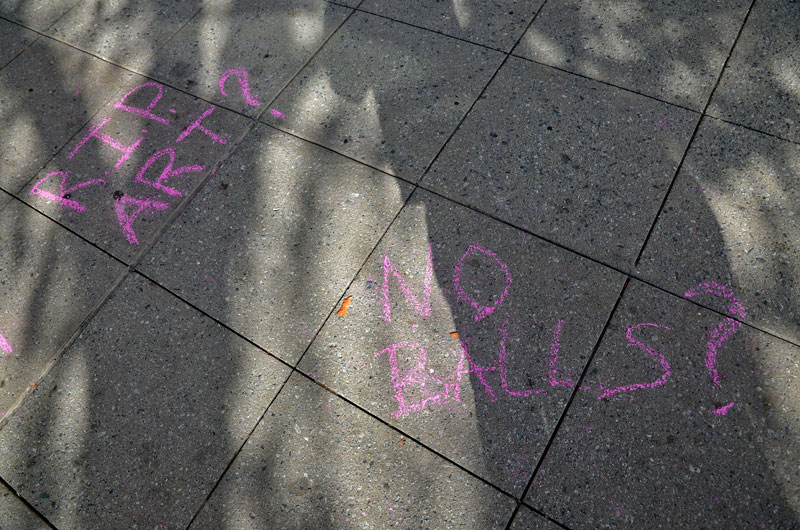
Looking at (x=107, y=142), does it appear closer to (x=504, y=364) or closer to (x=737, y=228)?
(x=504, y=364)

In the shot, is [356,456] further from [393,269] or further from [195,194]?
[195,194]

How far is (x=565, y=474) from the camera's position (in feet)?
7.99

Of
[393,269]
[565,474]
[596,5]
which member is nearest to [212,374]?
[393,269]

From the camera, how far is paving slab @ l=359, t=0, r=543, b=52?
151 inches

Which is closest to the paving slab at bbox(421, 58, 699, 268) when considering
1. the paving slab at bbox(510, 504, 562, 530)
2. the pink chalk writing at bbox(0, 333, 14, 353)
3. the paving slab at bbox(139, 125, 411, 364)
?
the paving slab at bbox(139, 125, 411, 364)

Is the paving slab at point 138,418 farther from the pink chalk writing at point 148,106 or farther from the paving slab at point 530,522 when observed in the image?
the pink chalk writing at point 148,106

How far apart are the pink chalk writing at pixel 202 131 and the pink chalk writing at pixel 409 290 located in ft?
4.59

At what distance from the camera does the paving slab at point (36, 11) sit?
4.55 metres

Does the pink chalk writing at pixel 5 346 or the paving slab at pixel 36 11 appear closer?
the pink chalk writing at pixel 5 346

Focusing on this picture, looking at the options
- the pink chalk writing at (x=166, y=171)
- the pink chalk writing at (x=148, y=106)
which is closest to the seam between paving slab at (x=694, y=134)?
the pink chalk writing at (x=166, y=171)

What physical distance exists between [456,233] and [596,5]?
6.64 feet

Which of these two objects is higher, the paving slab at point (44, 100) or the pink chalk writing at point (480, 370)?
the paving slab at point (44, 100)

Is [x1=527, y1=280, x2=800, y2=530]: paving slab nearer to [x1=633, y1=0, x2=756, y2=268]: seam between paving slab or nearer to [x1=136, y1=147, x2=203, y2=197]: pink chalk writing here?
[x1=633, y1=0, x2=756, y2=268]: seam between paving slab

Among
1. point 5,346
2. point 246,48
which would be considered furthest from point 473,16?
point 5,346
